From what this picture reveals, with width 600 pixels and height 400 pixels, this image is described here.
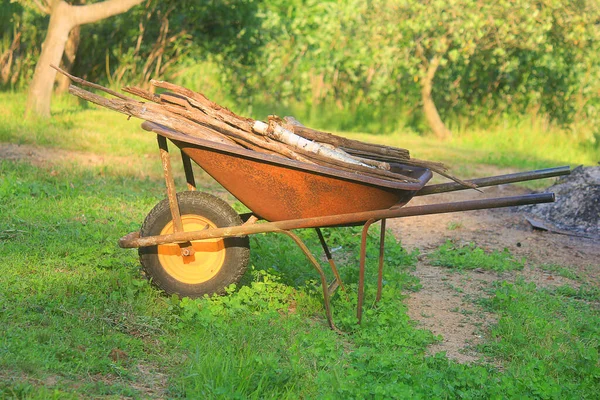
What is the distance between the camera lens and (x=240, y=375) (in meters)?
3.47

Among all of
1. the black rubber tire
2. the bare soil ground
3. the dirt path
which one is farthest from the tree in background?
the black rubber tire

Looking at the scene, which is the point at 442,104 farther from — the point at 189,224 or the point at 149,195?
the point at 189,224

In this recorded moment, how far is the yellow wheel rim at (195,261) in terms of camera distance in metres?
4.43

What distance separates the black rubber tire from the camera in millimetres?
4348

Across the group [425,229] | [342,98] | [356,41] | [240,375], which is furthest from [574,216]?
[342,98]

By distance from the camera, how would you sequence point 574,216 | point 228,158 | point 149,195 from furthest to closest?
point 574,216 < point 149,195 < point 228,158

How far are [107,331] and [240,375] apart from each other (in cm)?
81

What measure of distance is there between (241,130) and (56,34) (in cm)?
564

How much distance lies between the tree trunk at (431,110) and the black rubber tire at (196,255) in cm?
844

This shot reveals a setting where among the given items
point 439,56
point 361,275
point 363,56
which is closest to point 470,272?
point 361,275

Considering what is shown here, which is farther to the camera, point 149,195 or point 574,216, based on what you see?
point 574,216

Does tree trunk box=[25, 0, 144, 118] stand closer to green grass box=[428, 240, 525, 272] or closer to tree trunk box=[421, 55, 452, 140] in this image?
tree trunk box=[421, 55, 452, 140]

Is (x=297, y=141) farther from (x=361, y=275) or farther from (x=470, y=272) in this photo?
(x=470, y=272)

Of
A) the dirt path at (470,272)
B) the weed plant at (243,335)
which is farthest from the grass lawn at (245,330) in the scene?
the dirt path at (470,272)
